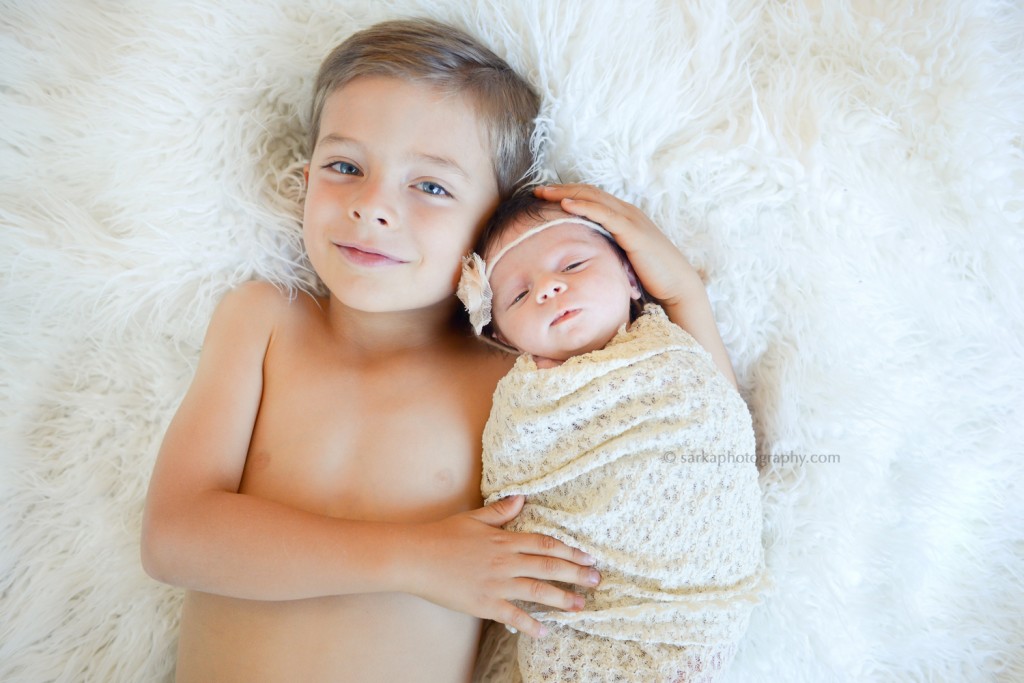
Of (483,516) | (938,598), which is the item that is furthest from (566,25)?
(938,598)

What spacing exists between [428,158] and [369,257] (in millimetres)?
222

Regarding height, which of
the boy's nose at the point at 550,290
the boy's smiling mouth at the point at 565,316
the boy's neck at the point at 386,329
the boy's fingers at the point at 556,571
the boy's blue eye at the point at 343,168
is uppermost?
the boy's blue eye at the point at 343,168

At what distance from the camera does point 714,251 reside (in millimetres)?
1548

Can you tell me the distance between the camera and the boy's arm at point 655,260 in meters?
1.45

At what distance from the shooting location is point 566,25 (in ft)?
4.96

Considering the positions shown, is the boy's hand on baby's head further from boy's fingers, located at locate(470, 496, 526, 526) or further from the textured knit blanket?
boy's fingers, located at locate(470, 496, 526, 526)

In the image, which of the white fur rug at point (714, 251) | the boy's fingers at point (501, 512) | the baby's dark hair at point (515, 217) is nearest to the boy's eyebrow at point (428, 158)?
the baby's dark hair at point (515, 217)

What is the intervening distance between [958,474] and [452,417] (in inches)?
40.8

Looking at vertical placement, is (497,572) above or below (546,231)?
below

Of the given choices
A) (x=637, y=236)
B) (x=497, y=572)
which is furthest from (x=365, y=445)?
(x=637, y=236)

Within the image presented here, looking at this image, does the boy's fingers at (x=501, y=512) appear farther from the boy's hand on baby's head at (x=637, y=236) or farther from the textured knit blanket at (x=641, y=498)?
the boy's hand on baby's head at (x=637, y=236)

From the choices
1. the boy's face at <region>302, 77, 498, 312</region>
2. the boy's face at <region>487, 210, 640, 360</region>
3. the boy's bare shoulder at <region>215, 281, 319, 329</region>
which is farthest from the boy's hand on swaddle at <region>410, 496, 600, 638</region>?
the boy's bare shoulder at <region>215, 281, 319, 329</region>

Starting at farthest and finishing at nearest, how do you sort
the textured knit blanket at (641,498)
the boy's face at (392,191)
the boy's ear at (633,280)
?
the boy's ear at (633,280)
the boy's face at (392,191)
the textured knit blanket at (641,498)

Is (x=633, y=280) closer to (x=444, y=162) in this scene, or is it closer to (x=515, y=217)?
(x=515, y=217)
